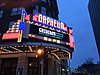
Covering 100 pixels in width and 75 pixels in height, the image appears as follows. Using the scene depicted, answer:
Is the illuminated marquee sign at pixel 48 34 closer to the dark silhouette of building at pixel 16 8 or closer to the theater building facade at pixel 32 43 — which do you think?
the theater building facade at pixel 32 43

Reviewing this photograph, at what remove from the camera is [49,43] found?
96.0 feet

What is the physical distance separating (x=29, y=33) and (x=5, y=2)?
54.8 ft

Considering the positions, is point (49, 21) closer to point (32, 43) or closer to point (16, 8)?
point (32, 43)

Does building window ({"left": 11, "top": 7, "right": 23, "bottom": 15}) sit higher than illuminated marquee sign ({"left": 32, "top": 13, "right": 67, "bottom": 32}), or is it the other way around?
building window ({"left": 11, "top": 7, "right": 23, "bottom": 15})

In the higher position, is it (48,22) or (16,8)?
(16,8)

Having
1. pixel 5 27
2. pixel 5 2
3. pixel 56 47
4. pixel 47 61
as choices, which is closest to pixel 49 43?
pixel 56 47

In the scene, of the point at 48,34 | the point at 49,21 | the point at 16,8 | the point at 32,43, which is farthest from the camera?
the point at 16,8

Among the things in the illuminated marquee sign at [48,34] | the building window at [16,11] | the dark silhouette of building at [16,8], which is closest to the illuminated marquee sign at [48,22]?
the illuminated marquee sign at [48,34]

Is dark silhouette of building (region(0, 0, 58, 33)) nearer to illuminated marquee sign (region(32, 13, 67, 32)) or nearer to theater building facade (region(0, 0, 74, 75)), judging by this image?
theater building facade (region(0, 0, 74, 75))

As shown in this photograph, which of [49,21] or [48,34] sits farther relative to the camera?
[49,21]

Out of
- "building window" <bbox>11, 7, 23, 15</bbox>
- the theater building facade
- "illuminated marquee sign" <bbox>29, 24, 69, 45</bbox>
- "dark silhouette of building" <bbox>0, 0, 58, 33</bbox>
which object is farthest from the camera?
"building window" <bbox>11, 7, 23, 15</bbox>

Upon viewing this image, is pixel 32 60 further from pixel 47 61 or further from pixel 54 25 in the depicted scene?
pixel 54 25

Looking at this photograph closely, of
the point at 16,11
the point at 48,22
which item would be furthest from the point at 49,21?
the point at 16,11

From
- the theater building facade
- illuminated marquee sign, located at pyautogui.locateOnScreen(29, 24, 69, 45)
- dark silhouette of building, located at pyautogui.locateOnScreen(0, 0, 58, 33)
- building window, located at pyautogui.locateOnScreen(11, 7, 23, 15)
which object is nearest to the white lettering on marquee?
the theater building facade
